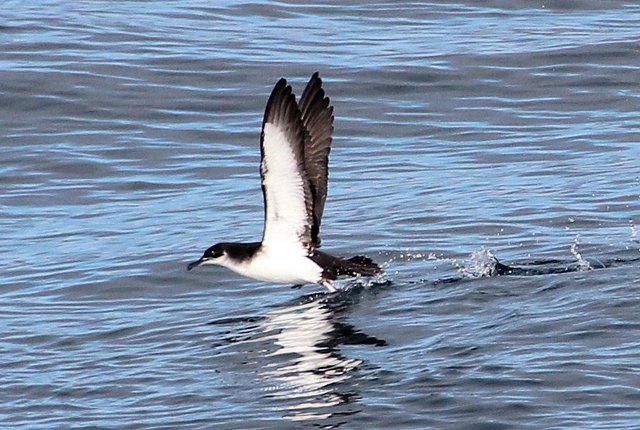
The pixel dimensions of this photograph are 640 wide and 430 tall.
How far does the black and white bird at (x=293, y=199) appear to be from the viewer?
9.65 m

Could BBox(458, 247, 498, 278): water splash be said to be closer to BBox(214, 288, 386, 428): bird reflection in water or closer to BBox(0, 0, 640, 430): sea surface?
BBox(0, 0, 640, 430): sea surface

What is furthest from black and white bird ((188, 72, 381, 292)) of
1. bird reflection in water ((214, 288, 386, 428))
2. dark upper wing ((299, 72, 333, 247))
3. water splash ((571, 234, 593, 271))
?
water splash ((571, 234, 593, 271))

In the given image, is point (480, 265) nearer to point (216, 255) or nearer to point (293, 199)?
point (293, 199)

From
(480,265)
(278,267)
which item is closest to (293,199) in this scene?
(278,267)

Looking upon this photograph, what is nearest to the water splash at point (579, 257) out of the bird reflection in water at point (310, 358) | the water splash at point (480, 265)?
the water splash at point (480, 265)

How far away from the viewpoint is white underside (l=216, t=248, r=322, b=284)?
10.2m

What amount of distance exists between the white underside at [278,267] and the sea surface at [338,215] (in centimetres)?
25

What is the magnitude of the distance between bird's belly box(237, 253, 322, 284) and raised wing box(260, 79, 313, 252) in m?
0.10

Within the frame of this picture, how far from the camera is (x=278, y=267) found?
401 inches

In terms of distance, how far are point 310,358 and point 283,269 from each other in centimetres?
153

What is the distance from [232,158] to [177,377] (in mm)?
6732

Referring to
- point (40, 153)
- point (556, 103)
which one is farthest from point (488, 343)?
point (556, 103)

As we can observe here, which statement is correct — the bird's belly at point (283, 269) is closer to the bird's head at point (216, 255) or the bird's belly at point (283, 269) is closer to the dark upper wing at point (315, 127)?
the bird's head at point (216, 255)

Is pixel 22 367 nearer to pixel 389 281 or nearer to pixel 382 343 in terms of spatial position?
pixel 382 343
